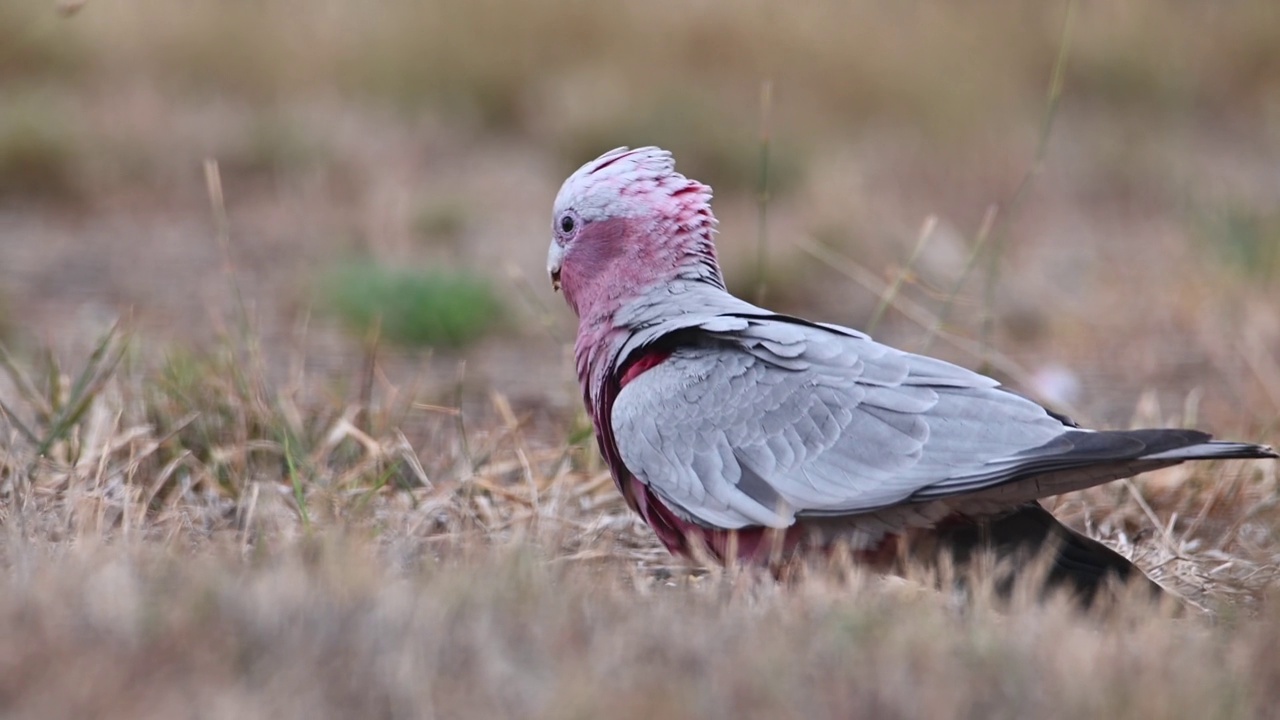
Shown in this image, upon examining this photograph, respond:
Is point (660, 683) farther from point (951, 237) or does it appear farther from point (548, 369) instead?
point (951, 237)

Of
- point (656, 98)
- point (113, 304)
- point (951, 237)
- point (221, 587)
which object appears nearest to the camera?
point (221, 587)

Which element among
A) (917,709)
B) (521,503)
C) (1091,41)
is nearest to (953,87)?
(1091,41)

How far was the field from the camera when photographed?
7.20ft

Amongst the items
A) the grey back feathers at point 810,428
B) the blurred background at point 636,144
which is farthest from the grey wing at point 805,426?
the blurred background at point 636,144

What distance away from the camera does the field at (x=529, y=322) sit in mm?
2193

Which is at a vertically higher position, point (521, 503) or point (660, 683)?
point (660, 683)

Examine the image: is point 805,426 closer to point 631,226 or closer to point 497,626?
point 631,226

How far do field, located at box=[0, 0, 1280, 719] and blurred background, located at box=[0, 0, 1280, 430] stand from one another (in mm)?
33

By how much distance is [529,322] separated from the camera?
22.0 feet

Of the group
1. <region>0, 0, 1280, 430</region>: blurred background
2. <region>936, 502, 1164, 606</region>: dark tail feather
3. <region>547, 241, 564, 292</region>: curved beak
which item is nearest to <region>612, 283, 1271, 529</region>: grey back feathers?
<region>936, 502, 1164, 606</region>: dark tail feather

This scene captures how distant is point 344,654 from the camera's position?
2.18m

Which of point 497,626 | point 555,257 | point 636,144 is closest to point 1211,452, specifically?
point 497,626

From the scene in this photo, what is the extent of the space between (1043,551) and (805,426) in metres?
0.53

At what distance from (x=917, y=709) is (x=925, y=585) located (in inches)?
28.6
